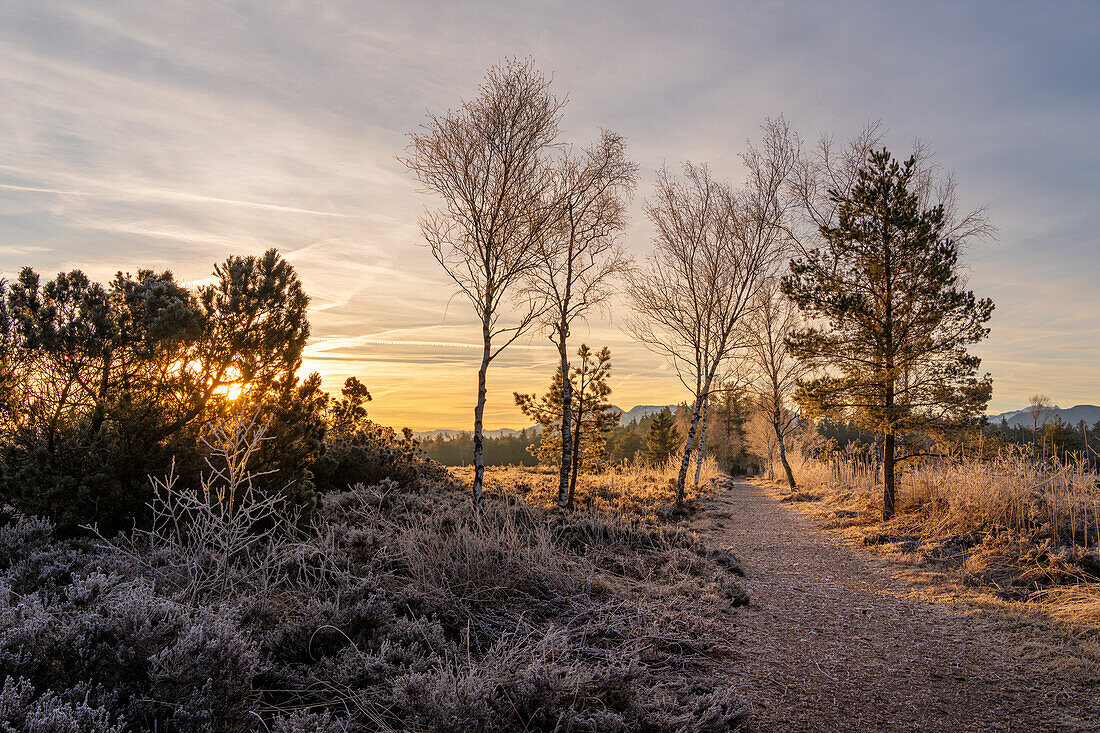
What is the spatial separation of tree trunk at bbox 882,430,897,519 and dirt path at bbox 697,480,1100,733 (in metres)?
4.85

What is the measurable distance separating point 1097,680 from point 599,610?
3.87 m

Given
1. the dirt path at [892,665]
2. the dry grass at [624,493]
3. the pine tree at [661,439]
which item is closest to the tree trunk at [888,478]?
the dry grass at [624,493]

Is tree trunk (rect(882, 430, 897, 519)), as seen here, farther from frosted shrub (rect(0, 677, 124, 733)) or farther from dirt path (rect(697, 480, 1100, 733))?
frosted shrub (rect(0, 677, 124, 733))

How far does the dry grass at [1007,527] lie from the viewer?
21.2 ft

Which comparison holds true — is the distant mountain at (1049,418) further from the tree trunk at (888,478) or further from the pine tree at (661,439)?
the pine tree at (661,439)

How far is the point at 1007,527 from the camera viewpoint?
8406mm

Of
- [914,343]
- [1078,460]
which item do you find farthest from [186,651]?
[914,343]

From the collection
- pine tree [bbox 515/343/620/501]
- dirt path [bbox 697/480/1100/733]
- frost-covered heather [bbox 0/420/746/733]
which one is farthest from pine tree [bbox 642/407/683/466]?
frost-covered heather [bbox 0/420/746/733]

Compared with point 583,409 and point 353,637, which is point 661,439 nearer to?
point 583,409

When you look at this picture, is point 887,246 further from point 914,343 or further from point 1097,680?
point 1097,680

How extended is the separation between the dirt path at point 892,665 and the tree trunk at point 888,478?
4849mm

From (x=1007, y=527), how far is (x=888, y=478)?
3.39 metres

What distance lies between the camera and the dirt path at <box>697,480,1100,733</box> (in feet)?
12.2

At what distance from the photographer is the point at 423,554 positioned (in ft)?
18.1
